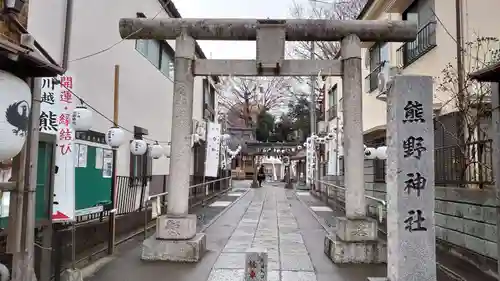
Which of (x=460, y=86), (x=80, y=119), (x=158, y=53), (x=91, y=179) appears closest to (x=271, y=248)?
(x=91, y=179)

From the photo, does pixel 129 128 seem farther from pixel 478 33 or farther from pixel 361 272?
pixel 478 33

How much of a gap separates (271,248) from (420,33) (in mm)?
8925

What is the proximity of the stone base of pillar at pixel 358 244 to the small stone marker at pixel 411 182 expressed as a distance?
8.96ft

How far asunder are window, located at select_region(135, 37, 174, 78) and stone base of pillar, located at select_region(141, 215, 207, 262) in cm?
735

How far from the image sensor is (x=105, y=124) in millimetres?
11648

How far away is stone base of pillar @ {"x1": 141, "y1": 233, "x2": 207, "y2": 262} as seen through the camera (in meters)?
9.00

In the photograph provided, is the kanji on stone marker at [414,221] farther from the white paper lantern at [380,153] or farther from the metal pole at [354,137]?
the white paper lantern at [380,153]

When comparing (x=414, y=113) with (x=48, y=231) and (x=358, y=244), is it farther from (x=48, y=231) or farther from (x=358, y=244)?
(x=48, y=231)

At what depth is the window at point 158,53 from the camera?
50.3 ft

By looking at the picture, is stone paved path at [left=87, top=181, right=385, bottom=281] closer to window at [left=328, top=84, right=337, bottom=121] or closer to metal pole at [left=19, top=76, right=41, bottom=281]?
metal pole at [left=19, top=76, right=41, bottom=281]

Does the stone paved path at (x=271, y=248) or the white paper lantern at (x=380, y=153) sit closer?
the stone paved path at (x=271, y=248)

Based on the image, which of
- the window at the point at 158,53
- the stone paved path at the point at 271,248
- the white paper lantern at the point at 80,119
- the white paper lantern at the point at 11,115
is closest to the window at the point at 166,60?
the window at the point at 158,53

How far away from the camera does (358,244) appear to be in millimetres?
8977

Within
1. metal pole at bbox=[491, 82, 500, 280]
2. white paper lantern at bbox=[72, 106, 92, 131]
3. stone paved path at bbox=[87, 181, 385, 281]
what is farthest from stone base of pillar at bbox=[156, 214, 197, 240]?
metal pole at bbox=[491, 82, 500, 280]
